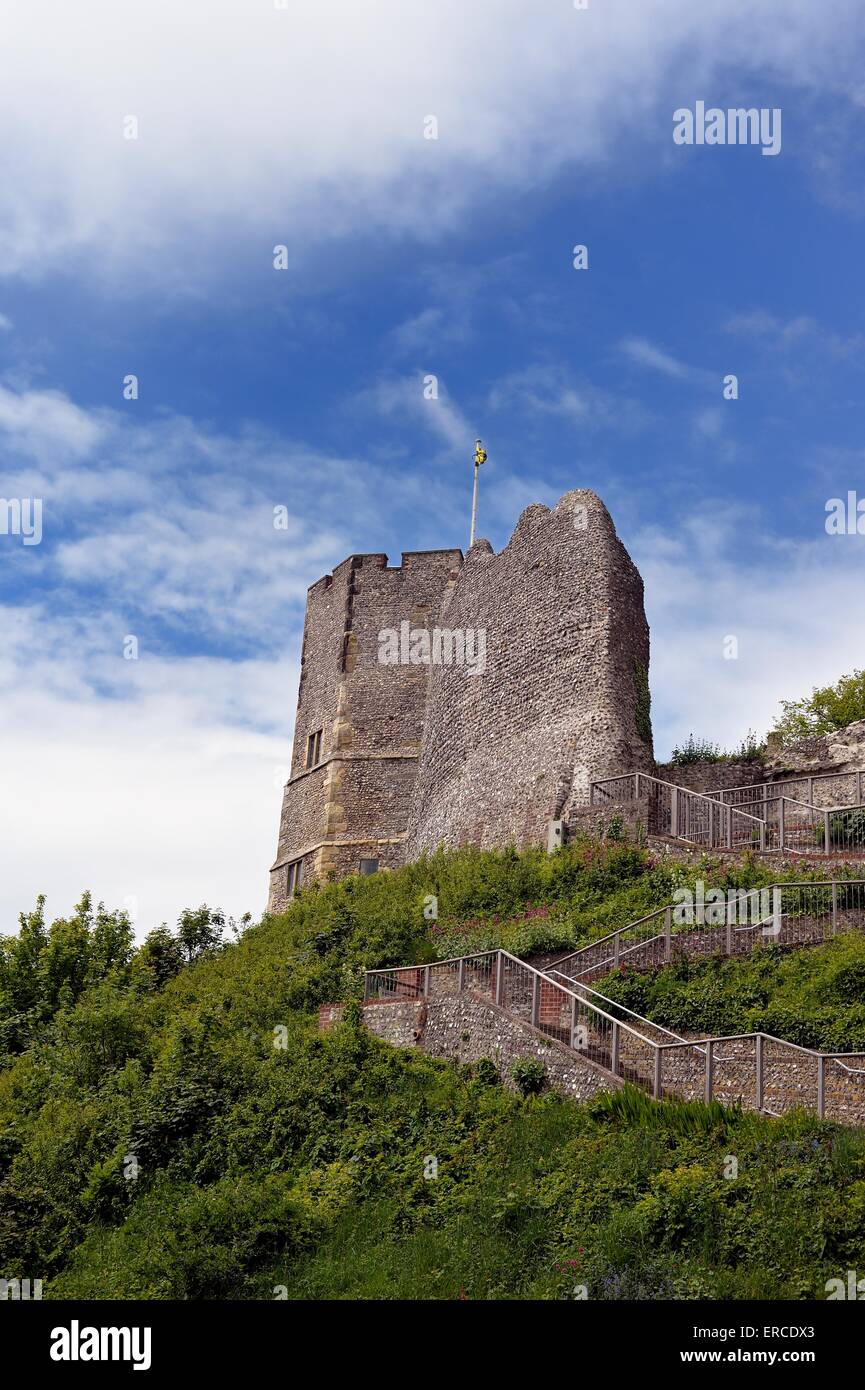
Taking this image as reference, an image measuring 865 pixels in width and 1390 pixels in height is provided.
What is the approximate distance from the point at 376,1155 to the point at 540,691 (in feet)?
55.5

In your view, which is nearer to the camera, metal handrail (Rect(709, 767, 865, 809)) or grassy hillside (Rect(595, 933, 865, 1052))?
grassy hillside (Rect(595, 933, 865, 1052))

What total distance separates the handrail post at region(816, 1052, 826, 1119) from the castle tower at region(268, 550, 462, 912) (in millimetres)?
24561

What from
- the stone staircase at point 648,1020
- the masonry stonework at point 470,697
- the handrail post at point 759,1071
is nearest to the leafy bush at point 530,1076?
the stone staircase at point 648,1020

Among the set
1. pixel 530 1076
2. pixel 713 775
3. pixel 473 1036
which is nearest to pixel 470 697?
pixel 713 775

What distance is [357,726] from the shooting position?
43.8m

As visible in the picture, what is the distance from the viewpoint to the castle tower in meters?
42.4

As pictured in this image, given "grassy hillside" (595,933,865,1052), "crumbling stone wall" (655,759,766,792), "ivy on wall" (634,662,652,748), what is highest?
"ivy on wall" (634,662,652,748)

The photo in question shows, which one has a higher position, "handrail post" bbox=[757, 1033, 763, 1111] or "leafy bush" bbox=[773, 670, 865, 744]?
"leafy bush" bbox=[773, 670, 865, 744]

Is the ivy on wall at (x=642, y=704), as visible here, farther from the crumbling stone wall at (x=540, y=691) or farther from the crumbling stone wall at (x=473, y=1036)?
the crumbling stone wall at (x=473, y=1036)

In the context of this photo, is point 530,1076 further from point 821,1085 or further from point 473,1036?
point 821,1085

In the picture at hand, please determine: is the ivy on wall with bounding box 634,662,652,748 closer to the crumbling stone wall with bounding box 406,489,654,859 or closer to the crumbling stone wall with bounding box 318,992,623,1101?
the crumbling stone wall with bounding box 406,489,654,859

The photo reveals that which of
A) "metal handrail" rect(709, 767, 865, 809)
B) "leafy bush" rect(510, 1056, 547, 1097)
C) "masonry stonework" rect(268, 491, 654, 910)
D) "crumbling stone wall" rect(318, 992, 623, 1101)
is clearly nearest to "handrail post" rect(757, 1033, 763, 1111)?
"crumbling stone wall" rect(318, 992, 623, 1101)

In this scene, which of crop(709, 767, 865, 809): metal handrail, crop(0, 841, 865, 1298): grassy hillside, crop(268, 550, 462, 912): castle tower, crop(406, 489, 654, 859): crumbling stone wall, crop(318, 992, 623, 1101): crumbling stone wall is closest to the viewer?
crop(0, 841, 865, 1298): grassy hillside
